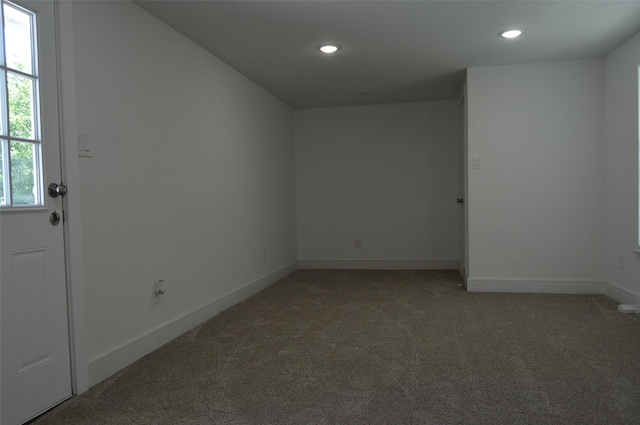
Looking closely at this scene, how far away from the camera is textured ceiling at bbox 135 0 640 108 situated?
296 cm

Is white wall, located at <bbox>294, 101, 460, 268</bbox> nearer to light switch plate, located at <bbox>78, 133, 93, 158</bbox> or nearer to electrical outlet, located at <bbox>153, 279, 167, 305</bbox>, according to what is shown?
electrical outlet, located at <bbox>153, 279, 167, 305</bbox>

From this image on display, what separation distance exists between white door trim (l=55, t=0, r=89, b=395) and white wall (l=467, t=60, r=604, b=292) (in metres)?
3.56

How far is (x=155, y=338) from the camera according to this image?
2.95 meters

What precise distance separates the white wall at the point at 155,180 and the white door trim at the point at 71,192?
3.1 inches

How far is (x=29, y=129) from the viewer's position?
6.70 feet

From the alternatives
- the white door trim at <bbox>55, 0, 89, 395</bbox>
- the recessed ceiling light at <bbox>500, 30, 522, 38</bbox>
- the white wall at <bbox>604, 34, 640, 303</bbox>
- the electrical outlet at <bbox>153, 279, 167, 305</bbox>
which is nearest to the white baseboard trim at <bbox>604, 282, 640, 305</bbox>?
the white wall at <bbox>604, 34, 640, 303</bbox>

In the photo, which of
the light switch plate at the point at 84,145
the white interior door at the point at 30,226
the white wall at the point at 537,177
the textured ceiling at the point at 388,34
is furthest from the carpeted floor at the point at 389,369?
the textured ceiling at the point at 388,34

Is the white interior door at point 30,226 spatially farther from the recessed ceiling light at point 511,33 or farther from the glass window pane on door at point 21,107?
the recessed ceiling light at point 511,33

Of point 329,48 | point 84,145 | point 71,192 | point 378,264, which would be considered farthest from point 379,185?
point 71,192

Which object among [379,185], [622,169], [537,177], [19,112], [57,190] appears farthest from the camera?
[379,185]

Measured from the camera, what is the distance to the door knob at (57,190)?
2.13m

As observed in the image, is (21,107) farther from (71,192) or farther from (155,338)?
(155,338)

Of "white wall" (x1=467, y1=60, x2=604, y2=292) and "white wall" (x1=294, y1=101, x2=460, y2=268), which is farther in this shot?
"white wall" (x1=294, y1=101, x2=460, y2=268)

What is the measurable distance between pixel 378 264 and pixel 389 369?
3656 millimetres
